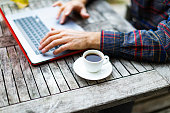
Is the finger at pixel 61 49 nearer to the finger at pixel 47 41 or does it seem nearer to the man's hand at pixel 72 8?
the finger at pixel 47 41

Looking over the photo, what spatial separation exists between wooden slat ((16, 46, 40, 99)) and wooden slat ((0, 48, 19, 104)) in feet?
0.18

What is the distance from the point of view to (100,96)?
0.80 meters

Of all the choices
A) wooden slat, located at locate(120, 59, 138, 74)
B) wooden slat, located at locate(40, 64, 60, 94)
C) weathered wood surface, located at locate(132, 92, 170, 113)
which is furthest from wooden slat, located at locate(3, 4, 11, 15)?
weathered wood surface, located at locate(132, 92, 170, 113)

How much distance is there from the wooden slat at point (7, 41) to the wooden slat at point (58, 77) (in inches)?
11.0

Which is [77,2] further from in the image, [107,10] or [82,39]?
[82,39]

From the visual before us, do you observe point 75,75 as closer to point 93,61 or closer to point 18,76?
point 93,61

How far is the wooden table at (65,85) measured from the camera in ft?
2.47

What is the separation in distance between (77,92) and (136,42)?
0.42 metres

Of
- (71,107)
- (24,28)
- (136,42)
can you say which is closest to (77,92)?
(71,107)

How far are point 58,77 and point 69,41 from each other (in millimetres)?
226

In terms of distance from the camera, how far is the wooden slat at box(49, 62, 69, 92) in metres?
0.83

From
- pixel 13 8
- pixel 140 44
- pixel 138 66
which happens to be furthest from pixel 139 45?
pixel 13 8

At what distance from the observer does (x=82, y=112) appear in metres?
0.75

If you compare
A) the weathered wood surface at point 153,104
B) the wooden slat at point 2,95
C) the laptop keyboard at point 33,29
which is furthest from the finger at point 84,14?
the weathered wood surface at point 153,104
